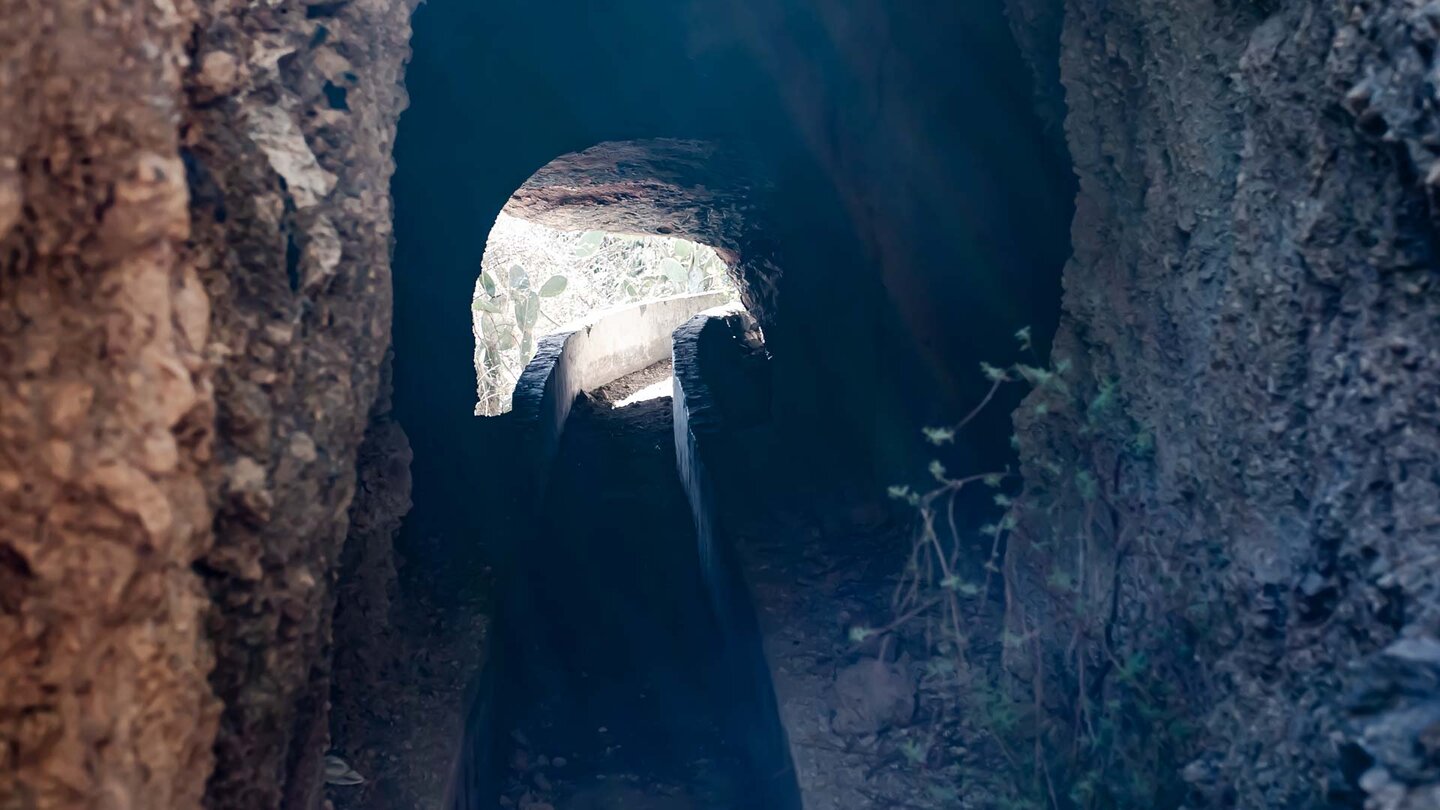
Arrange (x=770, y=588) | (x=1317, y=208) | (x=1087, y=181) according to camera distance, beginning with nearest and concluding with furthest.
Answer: (x=1317, y=208)
(x=1087, y=181)
(x=770, y=588)

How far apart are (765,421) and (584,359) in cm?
429

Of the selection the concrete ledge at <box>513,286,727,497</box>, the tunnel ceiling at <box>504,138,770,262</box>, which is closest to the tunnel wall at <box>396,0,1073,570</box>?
the tunnel ceiling at <box>504,138,770,262</box>

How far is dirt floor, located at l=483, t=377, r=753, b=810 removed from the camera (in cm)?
523

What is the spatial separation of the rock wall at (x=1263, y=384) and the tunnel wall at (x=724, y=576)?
1516 millimetres

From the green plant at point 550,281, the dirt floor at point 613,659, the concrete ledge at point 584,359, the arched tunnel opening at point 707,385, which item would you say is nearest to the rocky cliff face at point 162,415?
the arched tunnel opening at point 707,385

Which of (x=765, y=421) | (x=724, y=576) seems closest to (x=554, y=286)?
(x=765, y=421)

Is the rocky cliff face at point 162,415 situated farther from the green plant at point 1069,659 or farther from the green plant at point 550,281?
the green plant at point 550,281

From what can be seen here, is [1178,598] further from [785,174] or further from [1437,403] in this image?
[785,174]

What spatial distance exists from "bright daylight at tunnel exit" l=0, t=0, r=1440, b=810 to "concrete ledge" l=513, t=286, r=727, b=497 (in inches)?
9.3

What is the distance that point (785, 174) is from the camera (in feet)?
23.2

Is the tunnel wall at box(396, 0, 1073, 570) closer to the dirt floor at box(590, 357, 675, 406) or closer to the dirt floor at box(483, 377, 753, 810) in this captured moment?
the dirt floor at box(483, 377, 753, 810)

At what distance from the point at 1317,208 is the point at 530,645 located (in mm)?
5261

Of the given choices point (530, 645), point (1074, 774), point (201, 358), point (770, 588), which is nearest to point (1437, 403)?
point (1074, 774)

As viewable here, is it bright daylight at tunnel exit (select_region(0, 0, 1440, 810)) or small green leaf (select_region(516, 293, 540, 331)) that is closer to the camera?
bright daylight at tunnel exit (select_region(0, 0, 1440, 810))
